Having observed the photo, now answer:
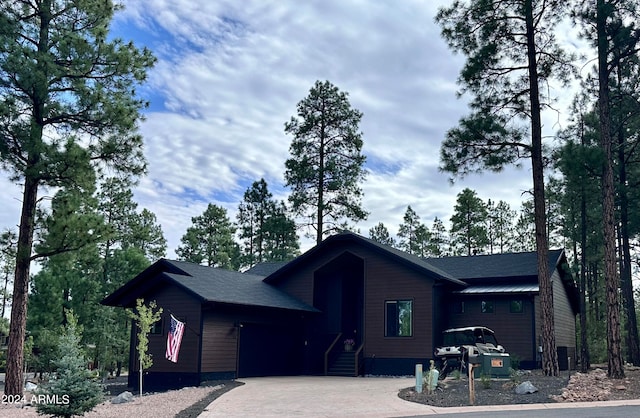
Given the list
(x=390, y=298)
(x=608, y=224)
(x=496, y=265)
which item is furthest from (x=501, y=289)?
(x=608, y=224)

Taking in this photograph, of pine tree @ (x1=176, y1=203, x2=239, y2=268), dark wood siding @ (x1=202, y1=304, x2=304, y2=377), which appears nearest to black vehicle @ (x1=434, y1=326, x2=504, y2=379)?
dark wood siding @ (x1=202, y1=304, x2=304, y2=377)

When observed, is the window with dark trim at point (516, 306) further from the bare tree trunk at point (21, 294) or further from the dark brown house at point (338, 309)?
the bare tree trunk at point (21, 294)

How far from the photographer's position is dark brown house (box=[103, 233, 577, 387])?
2047cm

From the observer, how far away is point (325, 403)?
1368 cm

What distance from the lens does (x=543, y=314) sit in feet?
56.7

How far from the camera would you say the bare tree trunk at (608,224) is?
631 inches

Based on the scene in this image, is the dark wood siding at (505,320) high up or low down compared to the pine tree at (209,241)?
down

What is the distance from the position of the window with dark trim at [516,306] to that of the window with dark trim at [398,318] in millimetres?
3774

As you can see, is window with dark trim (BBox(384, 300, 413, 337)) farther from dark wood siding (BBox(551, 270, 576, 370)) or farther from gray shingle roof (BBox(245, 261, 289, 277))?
gray shingle roof (BBox(245, 261, 289, 277))

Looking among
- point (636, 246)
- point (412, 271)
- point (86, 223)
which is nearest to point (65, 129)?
point (86, 223)

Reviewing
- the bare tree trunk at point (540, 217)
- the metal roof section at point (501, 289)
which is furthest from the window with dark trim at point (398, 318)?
the bare tree trunk at point (540, 217)

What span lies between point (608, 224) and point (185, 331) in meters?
13.4

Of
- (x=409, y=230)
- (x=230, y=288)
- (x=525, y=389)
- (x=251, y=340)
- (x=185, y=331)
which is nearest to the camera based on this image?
(x=525, y=389)

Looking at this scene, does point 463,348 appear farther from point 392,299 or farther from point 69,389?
point 69,389
